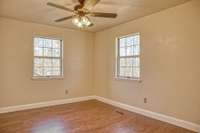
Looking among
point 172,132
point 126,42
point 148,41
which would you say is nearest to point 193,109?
point 172,132

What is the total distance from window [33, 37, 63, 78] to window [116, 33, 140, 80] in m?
1.92

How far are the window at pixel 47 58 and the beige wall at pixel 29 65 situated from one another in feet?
0.55

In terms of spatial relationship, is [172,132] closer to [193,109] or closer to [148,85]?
[193,109]

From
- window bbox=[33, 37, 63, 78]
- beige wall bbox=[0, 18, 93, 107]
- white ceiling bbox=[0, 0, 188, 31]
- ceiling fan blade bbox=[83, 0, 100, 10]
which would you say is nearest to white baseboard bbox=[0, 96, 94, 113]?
beige wall bbox=[0, 18, 93, 107]

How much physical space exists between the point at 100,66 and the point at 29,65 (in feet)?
7.50

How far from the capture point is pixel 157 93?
3492 mm

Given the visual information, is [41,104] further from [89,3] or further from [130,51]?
[89,3]

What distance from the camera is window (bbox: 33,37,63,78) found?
4.47 meters

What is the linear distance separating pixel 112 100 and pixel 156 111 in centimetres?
155

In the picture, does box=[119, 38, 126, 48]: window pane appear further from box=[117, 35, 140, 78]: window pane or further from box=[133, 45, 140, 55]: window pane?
box=[133, 45, 140, 55]: window pane

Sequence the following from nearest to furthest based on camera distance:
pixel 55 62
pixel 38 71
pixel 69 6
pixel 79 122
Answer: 1. pixel 69 6
2. pixel 79 122
3. pixel 38 71
4. pixel 55 62

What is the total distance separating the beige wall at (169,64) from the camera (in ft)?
9.45

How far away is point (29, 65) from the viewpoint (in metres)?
4.26

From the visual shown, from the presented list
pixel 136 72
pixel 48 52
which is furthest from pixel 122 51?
pixel 48 52
